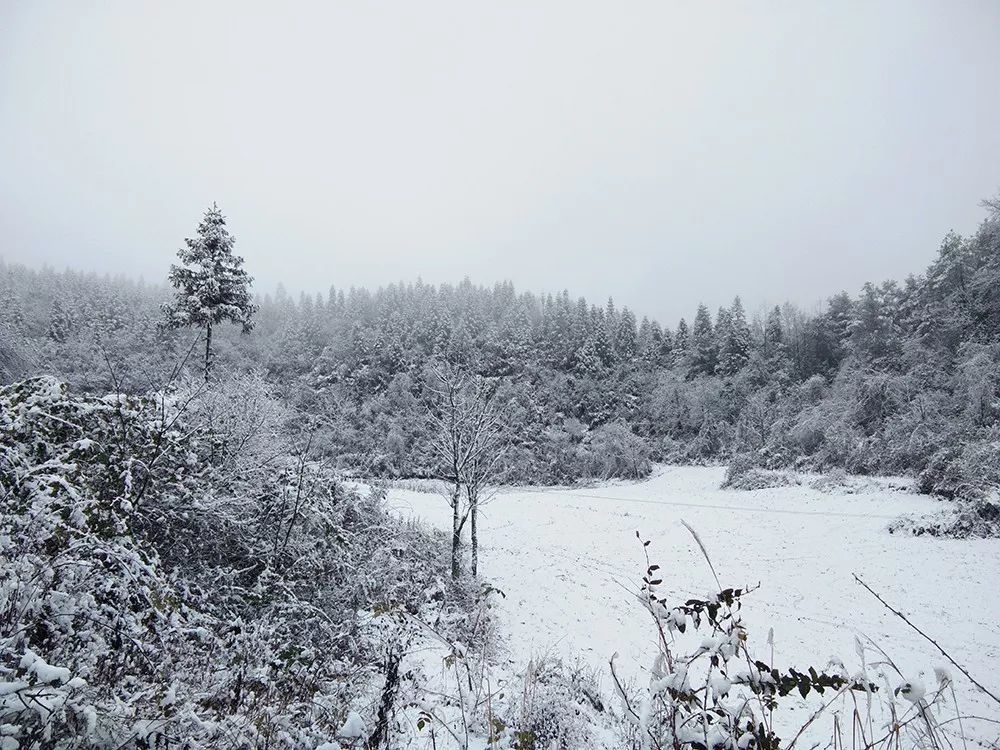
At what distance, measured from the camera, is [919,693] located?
157cm

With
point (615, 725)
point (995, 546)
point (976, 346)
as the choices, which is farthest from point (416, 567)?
point (976, 346)

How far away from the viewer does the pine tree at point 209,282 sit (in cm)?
1596

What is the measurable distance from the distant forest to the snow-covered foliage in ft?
17.3

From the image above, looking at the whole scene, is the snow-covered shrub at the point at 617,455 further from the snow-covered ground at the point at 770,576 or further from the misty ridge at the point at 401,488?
the snow-covered ground at the point at 770,576

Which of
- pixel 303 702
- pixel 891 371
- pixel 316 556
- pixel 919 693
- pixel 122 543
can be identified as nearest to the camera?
pixel 919 693

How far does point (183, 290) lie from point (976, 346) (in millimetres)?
35474

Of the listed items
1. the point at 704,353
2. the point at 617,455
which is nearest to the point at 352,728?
the point at 617,455

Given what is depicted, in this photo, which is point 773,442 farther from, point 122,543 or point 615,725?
point 122,543

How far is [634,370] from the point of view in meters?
49.0

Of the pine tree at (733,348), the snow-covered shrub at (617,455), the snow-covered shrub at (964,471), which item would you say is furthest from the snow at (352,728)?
the pine tree at (733,348)

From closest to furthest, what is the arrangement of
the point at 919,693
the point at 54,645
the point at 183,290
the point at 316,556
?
the point at 919,693
the point at 54,645
the point at 316,556
the point at 183,290

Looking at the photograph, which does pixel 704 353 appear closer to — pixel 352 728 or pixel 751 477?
pixel 751 477

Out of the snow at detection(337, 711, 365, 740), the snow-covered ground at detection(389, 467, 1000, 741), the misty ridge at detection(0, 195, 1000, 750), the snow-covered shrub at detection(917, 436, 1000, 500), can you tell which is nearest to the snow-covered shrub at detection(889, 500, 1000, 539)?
the misty ridge at detection(0, 195, 1000, 750)

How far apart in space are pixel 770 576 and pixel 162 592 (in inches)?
617
